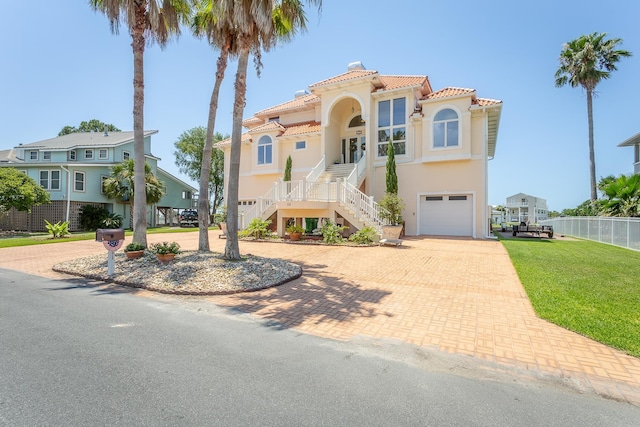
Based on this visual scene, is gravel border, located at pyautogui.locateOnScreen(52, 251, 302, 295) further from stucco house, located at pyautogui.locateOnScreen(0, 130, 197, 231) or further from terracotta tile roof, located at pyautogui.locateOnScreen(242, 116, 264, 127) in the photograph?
stucco house, located at pyautogui.locateOnScreen(0, 130, 197, 231)

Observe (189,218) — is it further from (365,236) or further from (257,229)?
(365,236)

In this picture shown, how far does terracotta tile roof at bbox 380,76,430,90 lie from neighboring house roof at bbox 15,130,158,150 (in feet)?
76.5

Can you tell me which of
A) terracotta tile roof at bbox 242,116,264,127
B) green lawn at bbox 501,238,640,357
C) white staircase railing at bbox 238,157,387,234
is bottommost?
green lawn at bbox 501,238,640,357

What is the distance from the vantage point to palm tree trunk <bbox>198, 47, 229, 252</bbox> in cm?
1066

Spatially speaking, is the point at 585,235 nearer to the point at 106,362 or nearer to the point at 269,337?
the point at 269,337

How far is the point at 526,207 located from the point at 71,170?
62773 mm

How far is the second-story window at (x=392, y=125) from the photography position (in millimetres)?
19391

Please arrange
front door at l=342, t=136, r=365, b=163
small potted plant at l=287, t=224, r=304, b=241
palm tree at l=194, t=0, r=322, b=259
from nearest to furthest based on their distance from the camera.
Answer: palm tree at l=194, t=0, r=322, b=259
small potted plant at l=287, t=224, r=304, b=241
front door at l=342, t=136, r=365, b=163

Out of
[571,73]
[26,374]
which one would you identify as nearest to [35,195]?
[26,374]

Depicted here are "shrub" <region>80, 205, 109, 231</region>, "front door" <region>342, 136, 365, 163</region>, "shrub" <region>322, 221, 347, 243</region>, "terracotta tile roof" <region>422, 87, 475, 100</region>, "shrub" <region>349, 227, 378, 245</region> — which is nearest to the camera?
"shrub" <region>349, 227, 378, 245</region>

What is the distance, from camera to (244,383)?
126 inches

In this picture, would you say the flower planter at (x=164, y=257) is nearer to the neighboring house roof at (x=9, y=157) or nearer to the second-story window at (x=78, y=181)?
the second-story window at (x=78, y=181)

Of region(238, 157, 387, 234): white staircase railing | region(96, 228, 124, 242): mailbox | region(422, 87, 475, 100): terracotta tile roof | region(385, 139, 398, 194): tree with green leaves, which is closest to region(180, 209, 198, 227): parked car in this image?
region(238, 157, 387, 234): white staircase railing

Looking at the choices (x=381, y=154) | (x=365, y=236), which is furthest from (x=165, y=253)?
(x=381, y=154)
